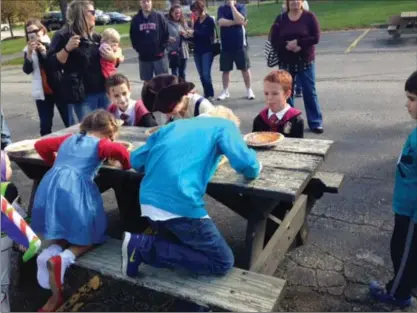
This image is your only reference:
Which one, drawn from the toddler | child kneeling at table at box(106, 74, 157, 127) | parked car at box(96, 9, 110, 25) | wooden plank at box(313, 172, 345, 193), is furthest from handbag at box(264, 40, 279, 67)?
parked car at box(96, 9, 110, 25)

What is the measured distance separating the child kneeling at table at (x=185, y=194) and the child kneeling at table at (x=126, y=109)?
1781mm

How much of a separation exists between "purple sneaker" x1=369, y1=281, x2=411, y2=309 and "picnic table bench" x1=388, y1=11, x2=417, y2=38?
42.2ft

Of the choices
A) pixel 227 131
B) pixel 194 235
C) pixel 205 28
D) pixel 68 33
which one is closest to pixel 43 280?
pixel 194 235

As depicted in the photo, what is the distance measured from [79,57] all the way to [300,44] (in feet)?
8.44

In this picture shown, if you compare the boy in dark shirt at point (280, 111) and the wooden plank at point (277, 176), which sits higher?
the boy in dark shirt at point (280, 111)

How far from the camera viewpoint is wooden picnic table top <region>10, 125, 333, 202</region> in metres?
2.65

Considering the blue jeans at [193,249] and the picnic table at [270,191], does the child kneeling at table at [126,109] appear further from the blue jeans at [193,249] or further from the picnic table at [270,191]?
the blue jeans at [193,249]

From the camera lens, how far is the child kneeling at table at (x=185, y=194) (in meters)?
2.50

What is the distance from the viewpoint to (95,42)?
507 centimetres

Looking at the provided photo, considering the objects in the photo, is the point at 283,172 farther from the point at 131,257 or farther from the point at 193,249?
the point at 131,257

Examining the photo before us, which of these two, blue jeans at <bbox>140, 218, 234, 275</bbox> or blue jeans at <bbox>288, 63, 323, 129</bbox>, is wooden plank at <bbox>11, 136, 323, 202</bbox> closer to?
blue jeans at <bbox>140, 218, 234, 275</bbox>

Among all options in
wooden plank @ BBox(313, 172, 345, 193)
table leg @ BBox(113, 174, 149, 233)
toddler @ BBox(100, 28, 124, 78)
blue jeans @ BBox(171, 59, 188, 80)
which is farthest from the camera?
blue jeans @ BBox(171, 59, 188, 80)

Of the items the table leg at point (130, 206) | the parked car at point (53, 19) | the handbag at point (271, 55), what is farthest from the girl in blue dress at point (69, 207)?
the parked car at point (53, 19)

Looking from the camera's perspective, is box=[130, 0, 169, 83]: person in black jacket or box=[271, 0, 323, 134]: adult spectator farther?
box=[130, 0, 169, 83]: person in black jacket
